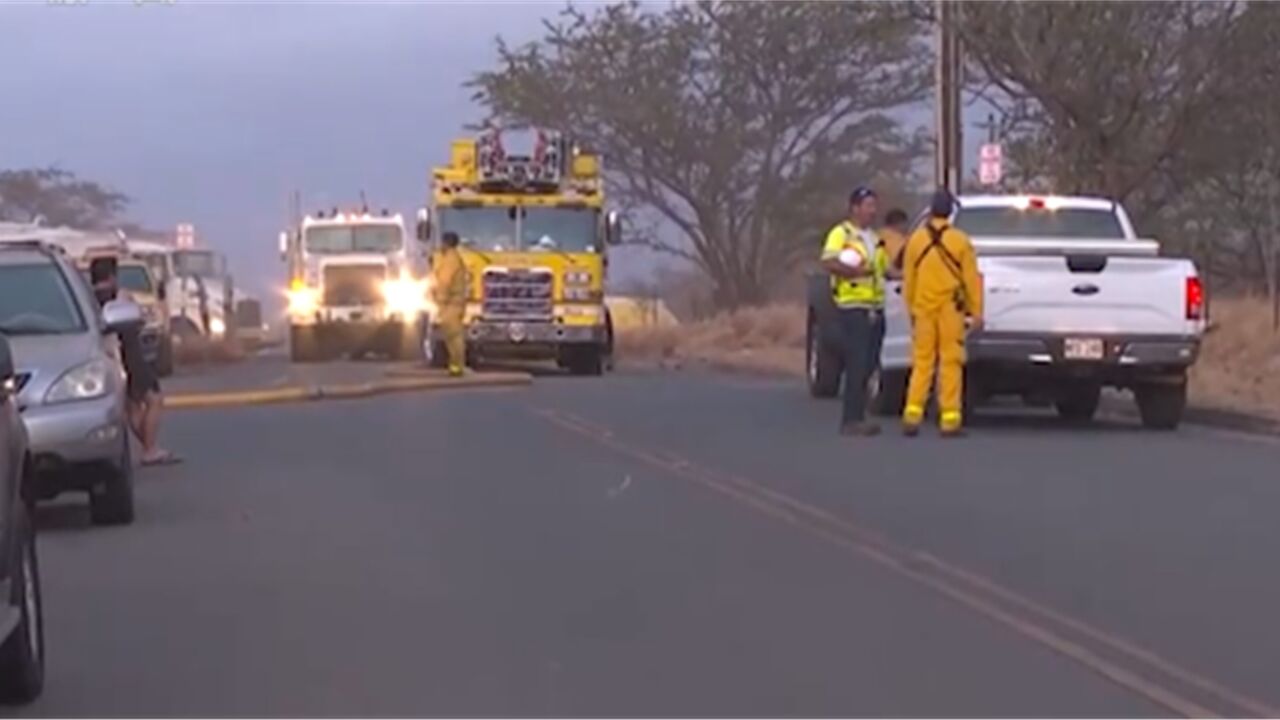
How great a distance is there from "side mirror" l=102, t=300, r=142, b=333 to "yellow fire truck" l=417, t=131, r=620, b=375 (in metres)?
19.2

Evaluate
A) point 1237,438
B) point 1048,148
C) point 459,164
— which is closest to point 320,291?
point 459,164

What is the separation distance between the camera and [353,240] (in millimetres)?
47781

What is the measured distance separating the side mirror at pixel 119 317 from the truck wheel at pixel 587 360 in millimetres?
20240

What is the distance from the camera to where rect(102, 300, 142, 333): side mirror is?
1641 cm

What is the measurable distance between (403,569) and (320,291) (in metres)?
34.6

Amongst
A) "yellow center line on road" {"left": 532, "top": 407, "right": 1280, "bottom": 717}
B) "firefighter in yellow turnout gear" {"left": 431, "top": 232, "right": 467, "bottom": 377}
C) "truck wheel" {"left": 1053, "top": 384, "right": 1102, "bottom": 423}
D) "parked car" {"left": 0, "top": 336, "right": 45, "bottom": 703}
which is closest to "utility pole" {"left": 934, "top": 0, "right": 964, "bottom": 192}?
"firefighter in yellow turnout gear" {"left": 431, "top": 232, "right": 467, "bottom": 377}

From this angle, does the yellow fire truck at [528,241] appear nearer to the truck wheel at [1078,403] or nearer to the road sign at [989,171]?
the road sign at [989,171]

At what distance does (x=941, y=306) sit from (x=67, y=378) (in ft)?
24.7

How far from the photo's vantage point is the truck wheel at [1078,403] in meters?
23.4

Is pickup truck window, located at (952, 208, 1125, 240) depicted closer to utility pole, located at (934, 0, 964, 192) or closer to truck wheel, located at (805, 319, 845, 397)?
truck wheel, located at (805, 319, 845, 397)

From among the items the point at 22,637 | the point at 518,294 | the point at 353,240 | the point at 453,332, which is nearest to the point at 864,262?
the point at 22,637

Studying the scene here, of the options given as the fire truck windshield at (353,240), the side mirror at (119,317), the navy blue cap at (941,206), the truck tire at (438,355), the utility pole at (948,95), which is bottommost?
the truck tire at (438,355)

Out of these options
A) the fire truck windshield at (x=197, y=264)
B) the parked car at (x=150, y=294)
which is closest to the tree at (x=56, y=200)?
the fire truck windshield at (x=197, y=264)

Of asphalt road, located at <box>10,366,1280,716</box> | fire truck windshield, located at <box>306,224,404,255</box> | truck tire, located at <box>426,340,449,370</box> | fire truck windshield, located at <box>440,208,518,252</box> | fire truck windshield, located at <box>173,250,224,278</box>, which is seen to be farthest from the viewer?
fire truck windshield, located at <box>173,250,224,278</box>
